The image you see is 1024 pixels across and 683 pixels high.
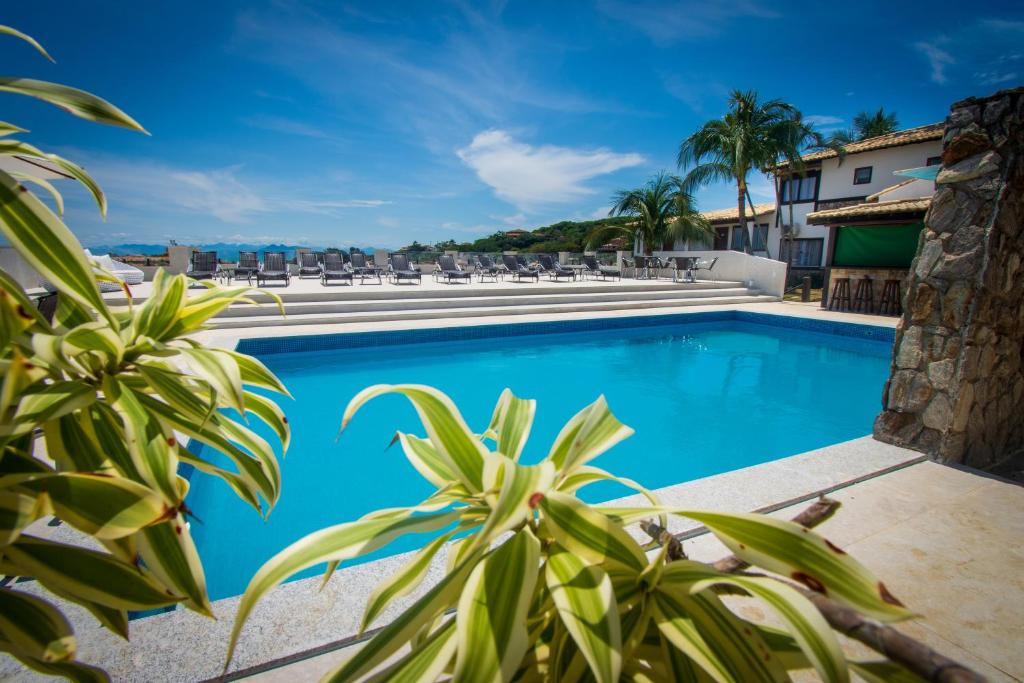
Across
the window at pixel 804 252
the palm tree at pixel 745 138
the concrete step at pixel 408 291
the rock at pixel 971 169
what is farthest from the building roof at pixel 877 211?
the rock at pixel 971 169

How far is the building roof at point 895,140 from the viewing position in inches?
758

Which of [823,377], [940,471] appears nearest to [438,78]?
[823,377]

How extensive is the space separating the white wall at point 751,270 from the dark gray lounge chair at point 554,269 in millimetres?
5788

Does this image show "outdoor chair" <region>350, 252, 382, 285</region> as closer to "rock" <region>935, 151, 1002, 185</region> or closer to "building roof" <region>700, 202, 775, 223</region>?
"rock" <region>935, 151, 1002, 185</region>

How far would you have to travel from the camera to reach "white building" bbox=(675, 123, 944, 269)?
→ 66.4ft

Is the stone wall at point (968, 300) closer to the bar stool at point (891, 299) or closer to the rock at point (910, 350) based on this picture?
the rock at point (910, 350)

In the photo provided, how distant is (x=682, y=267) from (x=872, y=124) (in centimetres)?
2809

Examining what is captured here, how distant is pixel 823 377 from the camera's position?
8.35m

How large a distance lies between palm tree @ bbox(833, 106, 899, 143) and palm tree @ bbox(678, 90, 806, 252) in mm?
18255

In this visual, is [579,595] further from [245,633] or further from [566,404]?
[566,404]

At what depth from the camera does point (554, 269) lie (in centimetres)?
1889

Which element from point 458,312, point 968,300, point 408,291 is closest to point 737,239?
point 458,312

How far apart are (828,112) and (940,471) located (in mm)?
40405

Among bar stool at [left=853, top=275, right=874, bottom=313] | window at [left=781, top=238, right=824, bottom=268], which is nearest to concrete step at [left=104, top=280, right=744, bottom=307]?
bar stool at [left=853, top=275, right=874, bottom=313]
